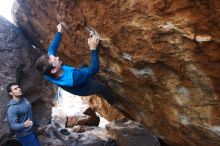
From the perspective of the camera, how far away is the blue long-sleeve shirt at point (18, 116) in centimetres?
624

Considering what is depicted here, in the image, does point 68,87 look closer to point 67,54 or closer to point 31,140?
point 31,140

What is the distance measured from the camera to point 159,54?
5.26 m

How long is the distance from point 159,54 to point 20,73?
5.06 m

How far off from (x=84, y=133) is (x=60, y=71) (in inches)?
199

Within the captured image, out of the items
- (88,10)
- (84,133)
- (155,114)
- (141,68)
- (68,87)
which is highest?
(88,10)

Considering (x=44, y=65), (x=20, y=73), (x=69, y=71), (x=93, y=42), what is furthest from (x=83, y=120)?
(x=44, y=65)

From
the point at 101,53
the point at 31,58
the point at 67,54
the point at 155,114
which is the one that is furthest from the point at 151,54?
the point at 31,58

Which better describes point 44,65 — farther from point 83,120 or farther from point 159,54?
point 83,120

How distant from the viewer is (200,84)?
518cm

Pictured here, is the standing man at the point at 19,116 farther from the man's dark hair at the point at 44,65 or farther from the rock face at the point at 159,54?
the rock face at the point at 159,54

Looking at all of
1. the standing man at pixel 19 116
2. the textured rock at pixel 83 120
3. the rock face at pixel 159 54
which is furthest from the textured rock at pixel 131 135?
the standing man at pixel 19 116

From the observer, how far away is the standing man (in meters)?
6.29

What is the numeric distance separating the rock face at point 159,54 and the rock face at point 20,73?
66.7 inches

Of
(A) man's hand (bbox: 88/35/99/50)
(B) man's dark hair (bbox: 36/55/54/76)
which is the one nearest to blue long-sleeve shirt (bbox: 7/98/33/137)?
(B) man's dark hair (bbox: 36/55/54/76)
